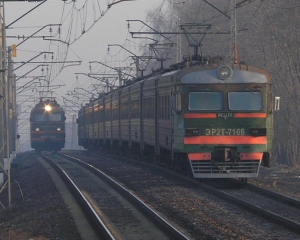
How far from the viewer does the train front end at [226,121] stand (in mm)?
17547

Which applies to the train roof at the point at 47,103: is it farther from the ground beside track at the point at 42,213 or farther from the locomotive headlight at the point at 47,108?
the ground beside track at the point at 42,213

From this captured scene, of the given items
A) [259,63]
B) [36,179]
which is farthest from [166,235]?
[259,63]

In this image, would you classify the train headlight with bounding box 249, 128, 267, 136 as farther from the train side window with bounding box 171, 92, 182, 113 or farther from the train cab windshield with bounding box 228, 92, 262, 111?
the train side window with bounding box 171, 92, 182, 113

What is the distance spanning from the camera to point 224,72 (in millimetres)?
17812

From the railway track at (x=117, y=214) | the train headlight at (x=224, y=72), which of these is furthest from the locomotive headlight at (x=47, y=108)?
the train headlight at (x=224, y=72)

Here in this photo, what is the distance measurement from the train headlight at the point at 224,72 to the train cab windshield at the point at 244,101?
0.44 m

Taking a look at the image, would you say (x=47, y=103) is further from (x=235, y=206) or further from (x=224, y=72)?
(x=235, y=206)

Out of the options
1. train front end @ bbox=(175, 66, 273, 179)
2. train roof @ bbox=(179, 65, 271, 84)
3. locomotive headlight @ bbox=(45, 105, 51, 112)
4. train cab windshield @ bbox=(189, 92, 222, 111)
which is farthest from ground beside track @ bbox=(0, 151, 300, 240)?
locomotive headlight @ bbox=(45, 105, 51, 112)

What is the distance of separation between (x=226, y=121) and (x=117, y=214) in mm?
5246

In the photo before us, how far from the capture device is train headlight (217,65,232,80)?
58.3 ft

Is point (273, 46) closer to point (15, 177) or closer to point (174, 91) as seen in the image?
point (15, 177)

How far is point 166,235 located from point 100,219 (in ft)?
5.90

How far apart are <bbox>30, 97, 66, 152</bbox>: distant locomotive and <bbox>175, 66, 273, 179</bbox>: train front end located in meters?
32.4

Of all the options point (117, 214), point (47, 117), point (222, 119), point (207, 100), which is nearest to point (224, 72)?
point (207, 100)
